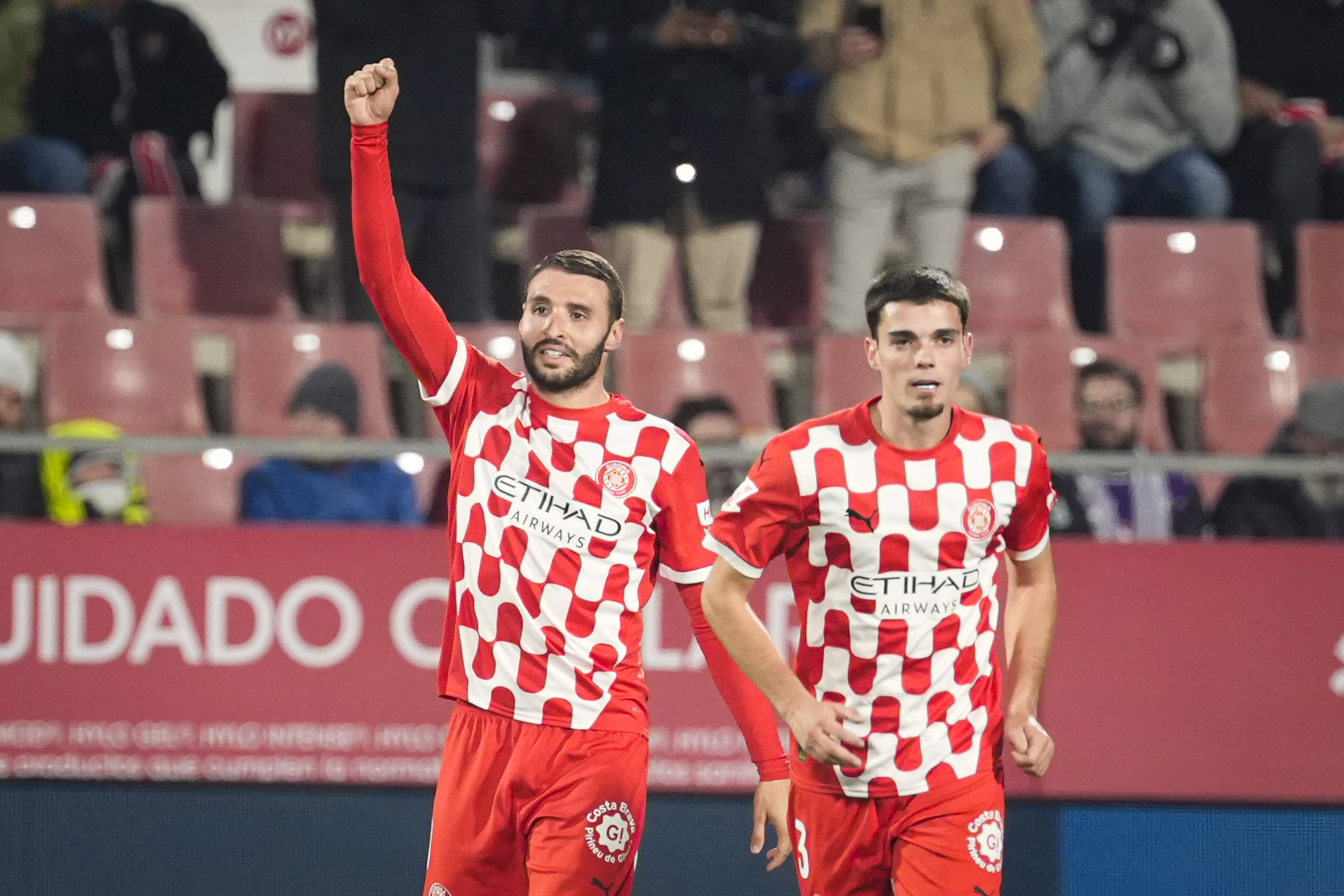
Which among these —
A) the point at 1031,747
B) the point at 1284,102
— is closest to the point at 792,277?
the point at 1284,102

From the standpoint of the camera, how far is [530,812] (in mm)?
3828

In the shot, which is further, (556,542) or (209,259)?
(209,259)

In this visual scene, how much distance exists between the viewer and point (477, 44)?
7.12m

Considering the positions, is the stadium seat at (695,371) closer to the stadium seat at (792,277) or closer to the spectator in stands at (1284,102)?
the stadium seat at (792,277)

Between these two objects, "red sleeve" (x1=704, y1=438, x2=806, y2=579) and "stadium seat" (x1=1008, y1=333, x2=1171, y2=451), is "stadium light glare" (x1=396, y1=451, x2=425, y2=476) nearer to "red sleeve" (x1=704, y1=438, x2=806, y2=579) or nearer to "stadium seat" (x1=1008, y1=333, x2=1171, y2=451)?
"red sleeve" (x1=704, y1=438, x2=806, y2=579)

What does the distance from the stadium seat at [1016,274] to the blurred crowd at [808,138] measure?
0.22m

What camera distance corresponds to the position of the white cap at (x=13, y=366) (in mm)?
6195

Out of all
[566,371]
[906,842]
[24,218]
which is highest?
[24,218]

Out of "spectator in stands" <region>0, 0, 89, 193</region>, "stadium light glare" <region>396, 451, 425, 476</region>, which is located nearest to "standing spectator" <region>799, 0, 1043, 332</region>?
"stadium light glare" <region>396, 451, 425, 476</region>

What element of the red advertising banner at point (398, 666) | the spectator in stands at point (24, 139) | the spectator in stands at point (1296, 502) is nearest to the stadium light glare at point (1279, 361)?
the spectator in stands at point (1296, 502)

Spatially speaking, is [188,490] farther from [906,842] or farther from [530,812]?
[906,842]

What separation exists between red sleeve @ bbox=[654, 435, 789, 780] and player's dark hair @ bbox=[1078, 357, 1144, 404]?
2874mm

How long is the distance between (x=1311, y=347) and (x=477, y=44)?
12.6 feet

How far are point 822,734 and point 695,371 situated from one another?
355cm
